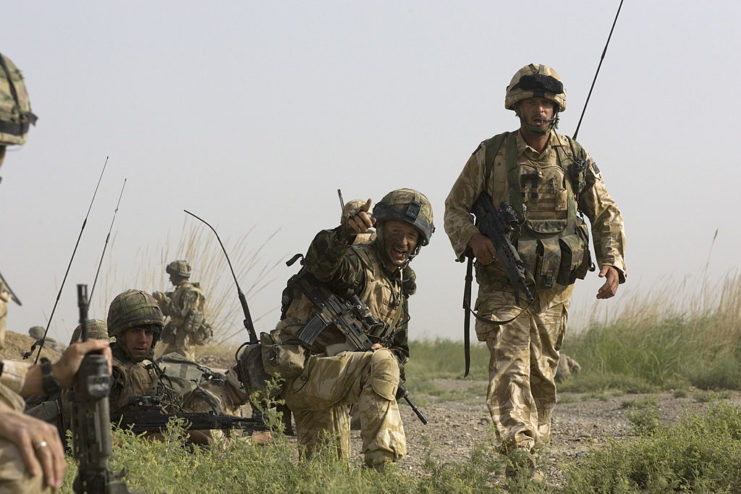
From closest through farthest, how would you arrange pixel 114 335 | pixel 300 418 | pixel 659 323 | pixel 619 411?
pixel 300 418 < pixel 114 335 < pixel 619 411 < pixel 659 323

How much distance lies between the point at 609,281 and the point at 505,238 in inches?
28.8

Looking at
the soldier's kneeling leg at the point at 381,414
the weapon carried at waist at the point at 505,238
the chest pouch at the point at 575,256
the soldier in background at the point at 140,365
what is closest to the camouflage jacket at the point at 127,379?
the soldier in background at the point at 140,365

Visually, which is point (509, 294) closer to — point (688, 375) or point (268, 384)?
point (268, 384)

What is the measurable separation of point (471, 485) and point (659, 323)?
33.9 ft

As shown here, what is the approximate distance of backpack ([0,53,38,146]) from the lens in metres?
3.14

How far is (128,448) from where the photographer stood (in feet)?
18.7

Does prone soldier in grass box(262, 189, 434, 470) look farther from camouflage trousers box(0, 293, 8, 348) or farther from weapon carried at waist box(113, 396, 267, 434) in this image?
camouflage trousers box(0, 293, 8, 348)

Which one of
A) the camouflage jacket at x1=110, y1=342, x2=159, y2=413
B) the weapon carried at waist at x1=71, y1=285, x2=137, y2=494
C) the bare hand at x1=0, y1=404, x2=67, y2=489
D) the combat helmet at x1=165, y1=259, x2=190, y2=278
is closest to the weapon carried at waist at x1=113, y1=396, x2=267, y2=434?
the camouflage jacket at x1=110, y1=342, x2=159, y2=413

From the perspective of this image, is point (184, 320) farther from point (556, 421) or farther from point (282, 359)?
point (282, 359)

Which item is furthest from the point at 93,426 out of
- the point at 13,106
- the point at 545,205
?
the point at 545,205

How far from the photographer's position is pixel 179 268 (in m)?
14.5

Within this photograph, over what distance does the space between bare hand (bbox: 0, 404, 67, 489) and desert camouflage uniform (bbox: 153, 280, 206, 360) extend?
1045cm

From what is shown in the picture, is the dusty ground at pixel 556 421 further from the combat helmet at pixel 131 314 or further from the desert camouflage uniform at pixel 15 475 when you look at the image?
the desert camouflage uniform at pixel 15 475

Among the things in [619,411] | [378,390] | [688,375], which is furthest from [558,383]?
[378,390]
